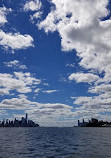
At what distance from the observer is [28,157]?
39.5m

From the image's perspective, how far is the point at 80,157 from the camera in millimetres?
39000

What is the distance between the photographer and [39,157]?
39.7 m

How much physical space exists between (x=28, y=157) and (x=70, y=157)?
29.2 feet

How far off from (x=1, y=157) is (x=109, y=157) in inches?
895

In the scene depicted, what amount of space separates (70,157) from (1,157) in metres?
14.7

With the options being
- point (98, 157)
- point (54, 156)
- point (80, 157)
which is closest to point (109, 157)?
point (98, 157)

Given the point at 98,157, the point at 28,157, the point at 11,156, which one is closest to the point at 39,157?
the point at 28,157

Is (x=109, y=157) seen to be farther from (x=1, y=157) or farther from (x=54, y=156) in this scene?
(x=1, y=157)

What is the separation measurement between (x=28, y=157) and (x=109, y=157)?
17.0 meters

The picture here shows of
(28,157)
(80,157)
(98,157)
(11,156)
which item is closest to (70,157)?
(80,157)

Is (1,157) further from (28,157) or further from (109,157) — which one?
(109,157)

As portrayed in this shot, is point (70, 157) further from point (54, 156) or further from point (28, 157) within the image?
point (28, 157)

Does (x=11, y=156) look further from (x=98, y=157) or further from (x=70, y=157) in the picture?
(x=98, y=157)

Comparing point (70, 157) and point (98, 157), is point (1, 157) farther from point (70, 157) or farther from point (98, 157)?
point (98, 157)
